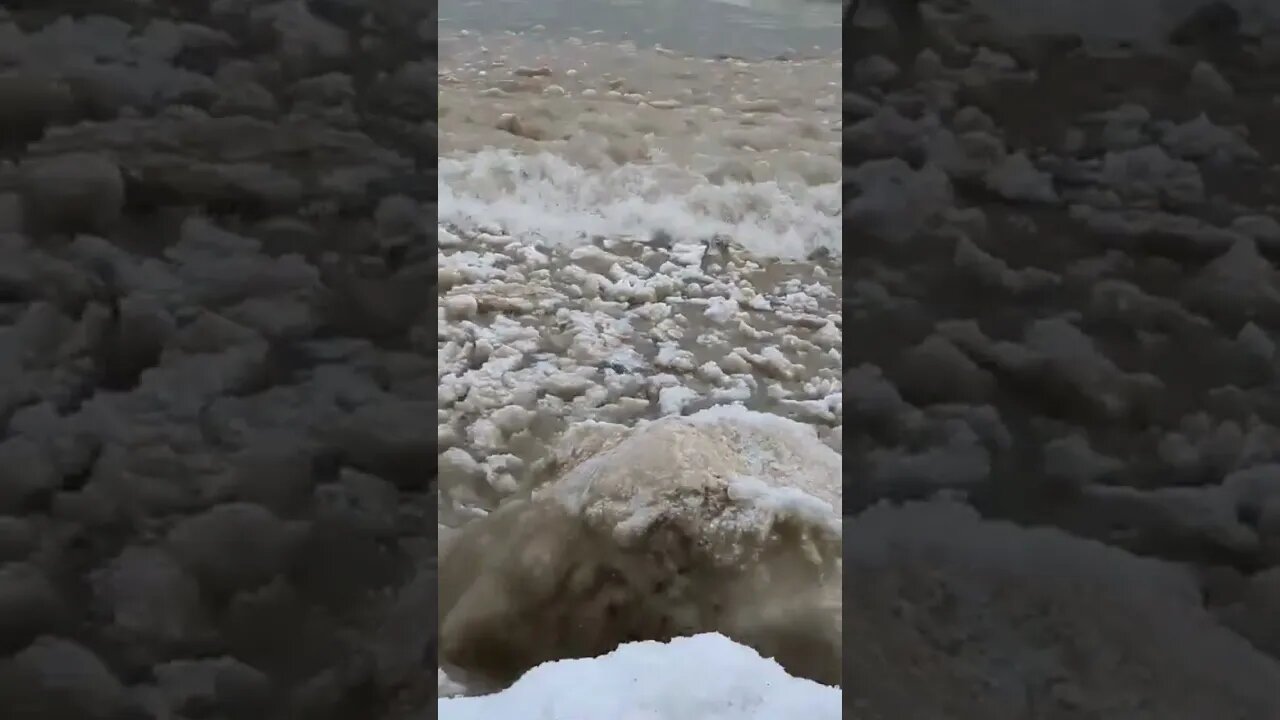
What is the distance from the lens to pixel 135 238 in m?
0.46

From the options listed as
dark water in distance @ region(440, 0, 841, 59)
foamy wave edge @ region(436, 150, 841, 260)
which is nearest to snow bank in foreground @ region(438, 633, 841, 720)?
foamy wave edge @ region(436, 150, 841, 260)

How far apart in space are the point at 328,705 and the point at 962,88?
43cm

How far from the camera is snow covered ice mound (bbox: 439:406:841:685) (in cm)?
139

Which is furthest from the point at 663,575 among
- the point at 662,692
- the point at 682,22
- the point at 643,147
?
the point at 682,22

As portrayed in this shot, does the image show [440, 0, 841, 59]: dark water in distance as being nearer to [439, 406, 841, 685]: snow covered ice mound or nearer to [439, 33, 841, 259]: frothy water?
[439, 33, 841, 259]: frothy water

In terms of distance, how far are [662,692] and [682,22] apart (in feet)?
5.96

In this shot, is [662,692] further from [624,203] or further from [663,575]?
[624,203]

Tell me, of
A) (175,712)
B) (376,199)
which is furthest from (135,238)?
(175,712)

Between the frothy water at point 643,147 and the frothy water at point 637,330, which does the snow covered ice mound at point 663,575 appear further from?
the frothy water at point 643,147

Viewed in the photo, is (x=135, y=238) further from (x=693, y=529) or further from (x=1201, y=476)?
(x=693, y=529)

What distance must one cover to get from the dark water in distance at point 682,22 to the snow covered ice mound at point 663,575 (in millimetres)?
1228

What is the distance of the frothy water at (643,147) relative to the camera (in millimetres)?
2186

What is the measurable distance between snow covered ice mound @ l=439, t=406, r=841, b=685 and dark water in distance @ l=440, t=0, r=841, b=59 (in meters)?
1.23

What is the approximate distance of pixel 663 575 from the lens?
4.66 ft
